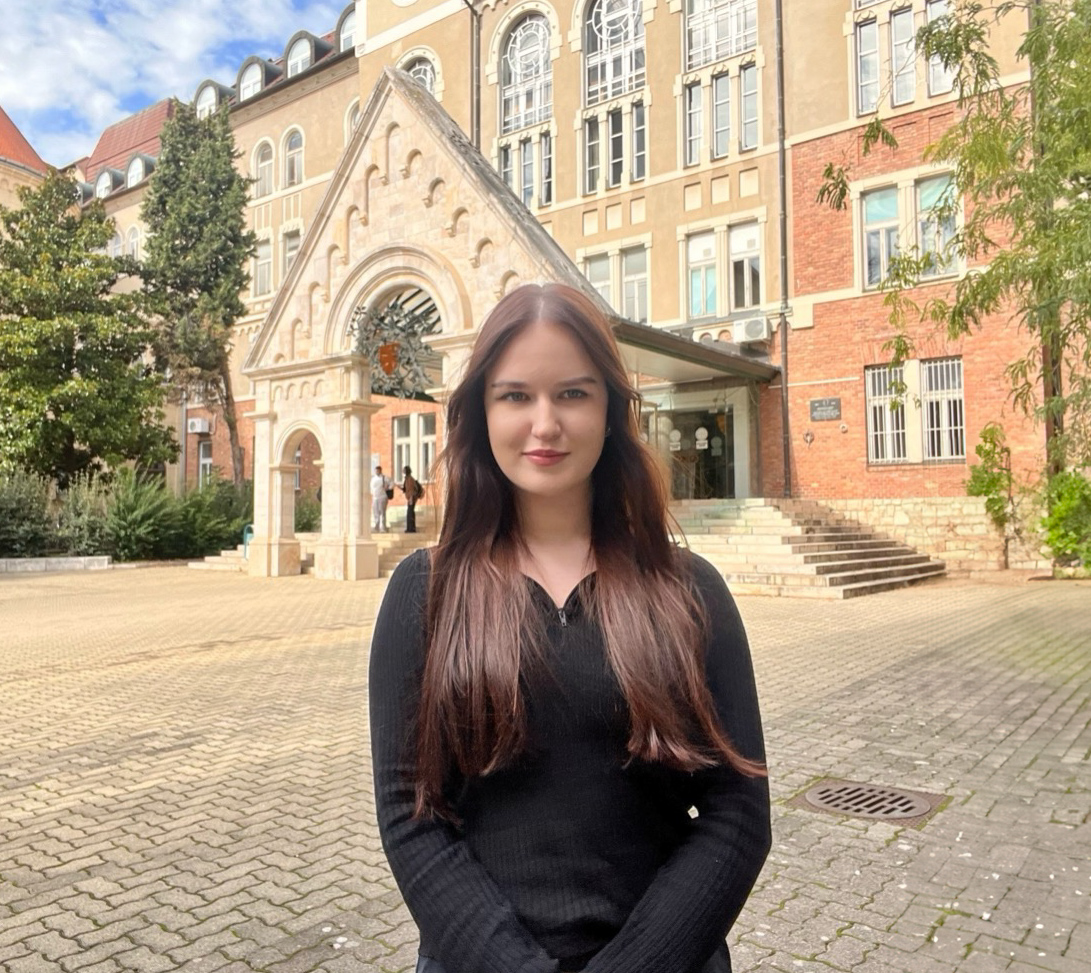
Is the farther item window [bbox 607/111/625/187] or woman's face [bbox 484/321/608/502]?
window [bbox 607/111/625/187]

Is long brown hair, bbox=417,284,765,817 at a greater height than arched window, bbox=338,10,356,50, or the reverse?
arched window, bbox=338,10,356,50

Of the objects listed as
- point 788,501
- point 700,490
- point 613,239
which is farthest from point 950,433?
point 613,239

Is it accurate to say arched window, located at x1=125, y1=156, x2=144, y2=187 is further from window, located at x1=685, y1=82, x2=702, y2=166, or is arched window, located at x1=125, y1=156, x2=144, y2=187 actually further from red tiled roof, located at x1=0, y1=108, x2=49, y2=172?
window, located at x1=685, y1=82, x2=702, y2=166

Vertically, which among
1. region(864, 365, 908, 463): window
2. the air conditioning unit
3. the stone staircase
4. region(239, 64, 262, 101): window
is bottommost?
the stone staircase

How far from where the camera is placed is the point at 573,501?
1.70 meters

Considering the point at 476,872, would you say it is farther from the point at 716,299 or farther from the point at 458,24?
the point at 458,24

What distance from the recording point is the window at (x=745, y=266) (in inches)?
888

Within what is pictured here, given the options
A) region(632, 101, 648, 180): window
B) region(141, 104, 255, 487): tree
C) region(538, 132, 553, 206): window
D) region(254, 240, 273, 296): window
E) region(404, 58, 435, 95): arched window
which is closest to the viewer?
region(632, 101, 648, 180): window

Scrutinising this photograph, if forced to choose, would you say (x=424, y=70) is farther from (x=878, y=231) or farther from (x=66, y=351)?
(x=878, y=231)

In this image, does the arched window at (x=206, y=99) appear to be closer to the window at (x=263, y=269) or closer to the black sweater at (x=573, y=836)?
the window at (x=263, y=269)

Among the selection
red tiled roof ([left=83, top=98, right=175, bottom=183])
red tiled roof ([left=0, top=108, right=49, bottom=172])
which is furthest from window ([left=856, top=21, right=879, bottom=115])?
red tiled roof ([left=0, top=108, right=49, bottom=172])

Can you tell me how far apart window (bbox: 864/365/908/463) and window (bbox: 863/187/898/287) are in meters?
2.23

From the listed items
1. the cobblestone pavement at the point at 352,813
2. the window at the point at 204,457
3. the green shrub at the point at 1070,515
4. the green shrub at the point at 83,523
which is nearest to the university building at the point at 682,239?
the green shrub at the point at 1070,515

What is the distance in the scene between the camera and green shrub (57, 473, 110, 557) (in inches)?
945
